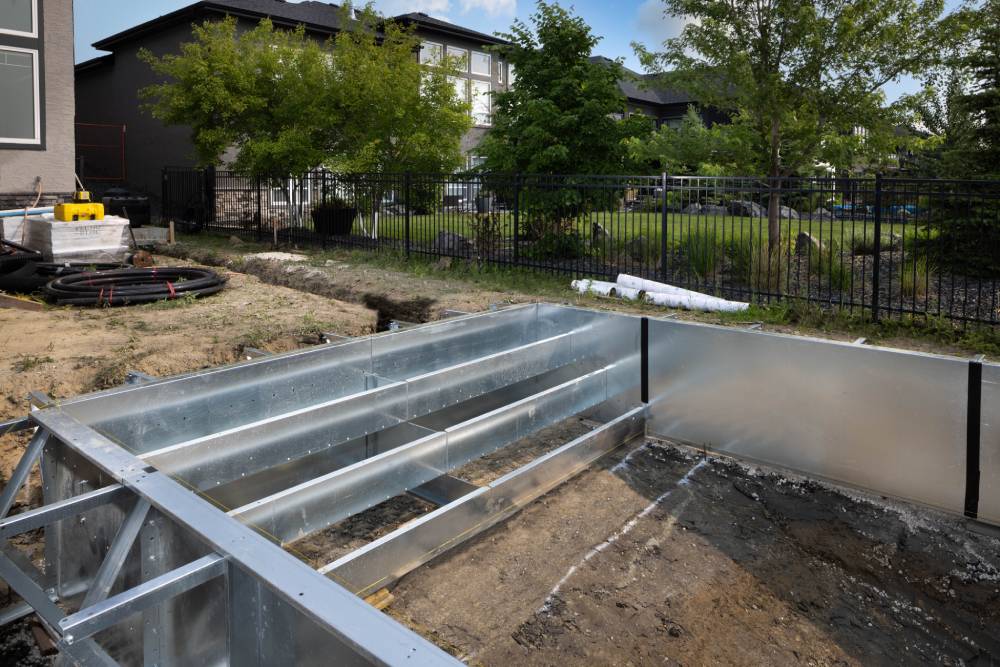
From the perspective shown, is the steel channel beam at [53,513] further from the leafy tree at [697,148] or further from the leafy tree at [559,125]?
the leafy tree at [697,148]

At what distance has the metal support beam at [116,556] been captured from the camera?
7.50ft

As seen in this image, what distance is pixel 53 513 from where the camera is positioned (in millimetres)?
2488

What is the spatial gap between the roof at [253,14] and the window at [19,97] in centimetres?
831

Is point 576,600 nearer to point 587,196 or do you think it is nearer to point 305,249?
point 587,196

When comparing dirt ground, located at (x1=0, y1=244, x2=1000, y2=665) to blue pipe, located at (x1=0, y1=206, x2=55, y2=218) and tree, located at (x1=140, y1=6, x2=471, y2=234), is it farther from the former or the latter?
tree, located at (x1=140, y1=6, x2=471, y2=234)

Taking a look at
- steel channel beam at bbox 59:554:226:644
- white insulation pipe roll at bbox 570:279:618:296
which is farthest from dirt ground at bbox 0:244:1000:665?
white insulation pipe roll at bbox 570:279:618:296

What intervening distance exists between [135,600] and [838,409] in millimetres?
4526

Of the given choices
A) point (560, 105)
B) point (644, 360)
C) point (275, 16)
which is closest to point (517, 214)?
point (560, 105)

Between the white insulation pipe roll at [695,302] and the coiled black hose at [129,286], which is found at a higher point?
the coiled black hose at [129,286]

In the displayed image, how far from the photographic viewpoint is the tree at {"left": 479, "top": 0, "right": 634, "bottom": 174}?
13.4 meters

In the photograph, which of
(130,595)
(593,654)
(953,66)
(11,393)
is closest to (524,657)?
(593,654)

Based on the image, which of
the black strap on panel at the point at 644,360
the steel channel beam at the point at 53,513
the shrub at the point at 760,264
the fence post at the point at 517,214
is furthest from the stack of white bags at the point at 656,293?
the steel channel beam at the point at 53,513

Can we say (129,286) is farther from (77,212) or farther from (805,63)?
(805,63)

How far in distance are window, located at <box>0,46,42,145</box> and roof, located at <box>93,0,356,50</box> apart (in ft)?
27.3
